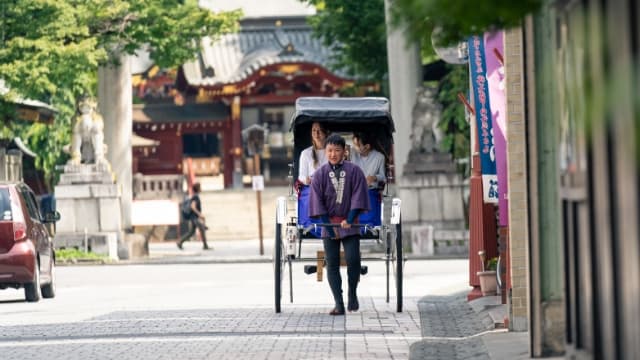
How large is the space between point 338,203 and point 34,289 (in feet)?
20.1

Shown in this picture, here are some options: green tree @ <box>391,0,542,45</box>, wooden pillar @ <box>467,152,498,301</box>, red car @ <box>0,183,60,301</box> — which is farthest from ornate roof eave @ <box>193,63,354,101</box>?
green tree @ <box>391,0,542,45</box>

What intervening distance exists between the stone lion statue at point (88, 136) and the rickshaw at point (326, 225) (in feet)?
66.7

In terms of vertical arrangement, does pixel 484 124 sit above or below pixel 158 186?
above

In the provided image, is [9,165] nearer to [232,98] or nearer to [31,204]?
[31,204]

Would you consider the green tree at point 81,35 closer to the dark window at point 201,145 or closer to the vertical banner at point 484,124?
the vertical banner at point 484,124

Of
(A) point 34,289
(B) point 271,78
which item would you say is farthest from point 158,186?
(A) point 34,289

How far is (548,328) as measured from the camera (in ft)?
36.5

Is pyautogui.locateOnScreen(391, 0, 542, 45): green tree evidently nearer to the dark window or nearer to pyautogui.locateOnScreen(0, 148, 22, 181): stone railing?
pyautogui.locateOnScreen(0, 148, 22, 181): stone railing

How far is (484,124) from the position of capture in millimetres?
16438

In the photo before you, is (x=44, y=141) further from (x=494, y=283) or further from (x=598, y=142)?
(x=598, y=142)

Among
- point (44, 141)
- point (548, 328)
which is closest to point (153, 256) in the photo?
point (44, 141)

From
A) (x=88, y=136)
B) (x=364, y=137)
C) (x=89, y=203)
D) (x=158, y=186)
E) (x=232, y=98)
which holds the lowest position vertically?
(x=89, y=203)

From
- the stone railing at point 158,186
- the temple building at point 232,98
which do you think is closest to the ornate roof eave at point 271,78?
the temple building at point 232,98

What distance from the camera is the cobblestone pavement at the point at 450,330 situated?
43.1 feet
